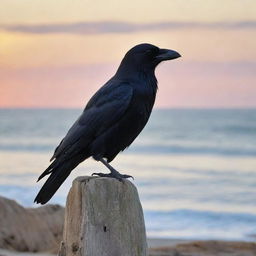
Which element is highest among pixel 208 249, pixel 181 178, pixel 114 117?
pixel 181 178

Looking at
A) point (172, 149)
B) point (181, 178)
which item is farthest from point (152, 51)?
point (172, 149)

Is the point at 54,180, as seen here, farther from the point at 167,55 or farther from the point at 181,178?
the point at 181,178

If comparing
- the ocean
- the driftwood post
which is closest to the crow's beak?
the driftwood post

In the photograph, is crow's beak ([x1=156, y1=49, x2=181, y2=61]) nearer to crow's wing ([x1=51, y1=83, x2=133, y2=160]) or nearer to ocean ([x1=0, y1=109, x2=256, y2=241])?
crow's wing ([x1=51, y1=83, x2=133, y2=160])

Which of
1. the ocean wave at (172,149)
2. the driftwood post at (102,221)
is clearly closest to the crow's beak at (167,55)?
the driftwood post at (102,221)

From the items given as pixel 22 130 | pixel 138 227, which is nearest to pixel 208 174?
pixel 138 227

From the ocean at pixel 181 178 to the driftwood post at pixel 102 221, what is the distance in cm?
948

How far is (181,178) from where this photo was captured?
2344 cm

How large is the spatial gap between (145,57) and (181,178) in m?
16.8

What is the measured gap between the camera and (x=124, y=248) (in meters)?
4.78

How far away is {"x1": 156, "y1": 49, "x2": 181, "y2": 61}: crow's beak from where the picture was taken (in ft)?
22.5

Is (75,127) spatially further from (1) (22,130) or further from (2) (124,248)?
(1) (22,130)

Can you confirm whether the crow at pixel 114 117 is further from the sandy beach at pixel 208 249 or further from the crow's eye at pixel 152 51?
the sandy beach at pixel 208 249

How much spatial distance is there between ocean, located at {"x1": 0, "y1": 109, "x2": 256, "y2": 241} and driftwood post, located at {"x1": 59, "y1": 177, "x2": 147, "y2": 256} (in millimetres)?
9480
